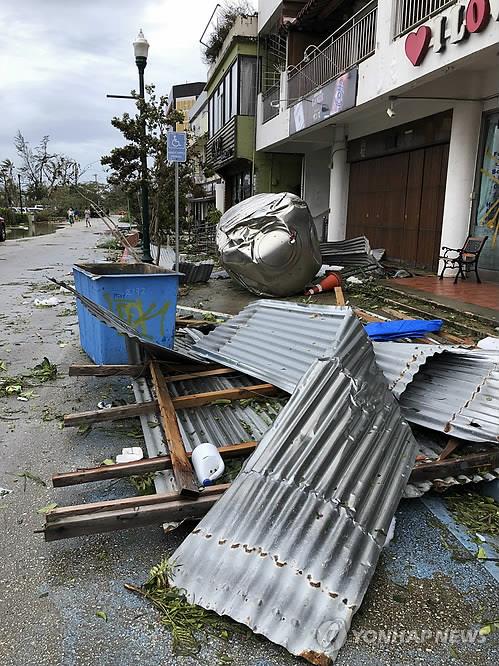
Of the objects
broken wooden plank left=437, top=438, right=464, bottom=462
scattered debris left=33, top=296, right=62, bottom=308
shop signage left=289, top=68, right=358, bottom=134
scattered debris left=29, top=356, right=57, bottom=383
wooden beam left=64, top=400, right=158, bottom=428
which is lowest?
scattered debris left=33, top=296, right=62, bottom=308

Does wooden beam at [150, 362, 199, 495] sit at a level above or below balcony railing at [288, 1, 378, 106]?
below

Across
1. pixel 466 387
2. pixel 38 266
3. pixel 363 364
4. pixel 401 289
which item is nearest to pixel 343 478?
pixel 363 364

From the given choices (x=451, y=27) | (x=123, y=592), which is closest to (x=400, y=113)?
(x=451, y=27)

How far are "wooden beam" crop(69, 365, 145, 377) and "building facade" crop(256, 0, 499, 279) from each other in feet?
21.6

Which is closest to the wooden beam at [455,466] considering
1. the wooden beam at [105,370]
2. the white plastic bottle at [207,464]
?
the white plastic bottle at [207,464]

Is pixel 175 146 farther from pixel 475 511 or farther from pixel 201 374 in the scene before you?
pixel 475 511

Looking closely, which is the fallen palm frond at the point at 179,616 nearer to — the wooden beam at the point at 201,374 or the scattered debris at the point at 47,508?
the scattered debris at the point at 47,508

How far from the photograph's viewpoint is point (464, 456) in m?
3.19

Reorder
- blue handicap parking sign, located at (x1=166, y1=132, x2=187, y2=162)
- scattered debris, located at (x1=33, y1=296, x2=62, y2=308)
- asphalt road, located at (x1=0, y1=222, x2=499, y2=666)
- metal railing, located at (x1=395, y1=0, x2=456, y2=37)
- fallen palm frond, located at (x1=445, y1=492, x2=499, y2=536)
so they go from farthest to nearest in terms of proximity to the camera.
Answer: scattered debris, located at (x1=33, y1=296, x2=62, y2=308)
blue handicap parking sign, located at (x1=166, y1=132, x2=187, y2=162)
metal railing, located at (x1=395, y1=0, x2=456, y2=37)
fallen palm frond, located at (x1=445, y1=492, x2=499, y2=536)
asphalt road, located at (x1=0, y1=222, x2=499, y2=666)

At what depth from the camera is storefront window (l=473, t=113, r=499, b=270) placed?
10.1 meters

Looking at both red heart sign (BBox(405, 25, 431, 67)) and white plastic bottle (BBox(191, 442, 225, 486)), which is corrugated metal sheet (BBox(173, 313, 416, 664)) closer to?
white plastic bottle (BBox(191, 442, 225, 486))

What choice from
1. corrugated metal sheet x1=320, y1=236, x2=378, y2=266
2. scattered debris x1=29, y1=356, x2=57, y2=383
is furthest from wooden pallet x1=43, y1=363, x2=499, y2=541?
corrugated metal sheet x1=320, y1=236, x2=378, y2=266

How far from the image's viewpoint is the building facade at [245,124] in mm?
20672

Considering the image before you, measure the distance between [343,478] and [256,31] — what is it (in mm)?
21394
